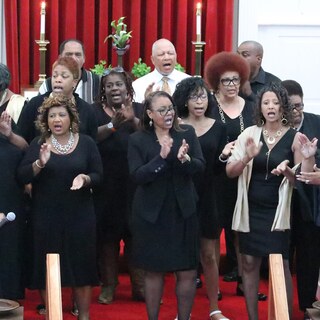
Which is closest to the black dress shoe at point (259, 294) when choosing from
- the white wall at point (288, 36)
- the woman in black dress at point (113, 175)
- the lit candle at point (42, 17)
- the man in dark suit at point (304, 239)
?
the man in dark suit at point (304, 239)

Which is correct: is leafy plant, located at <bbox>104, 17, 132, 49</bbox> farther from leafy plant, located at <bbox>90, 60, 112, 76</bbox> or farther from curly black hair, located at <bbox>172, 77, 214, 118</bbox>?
curly black hair, located at <bbox>172, 77, 214, 118</bbox>

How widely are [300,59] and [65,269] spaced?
4.70 meters

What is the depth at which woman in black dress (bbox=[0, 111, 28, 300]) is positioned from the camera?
6445 mm

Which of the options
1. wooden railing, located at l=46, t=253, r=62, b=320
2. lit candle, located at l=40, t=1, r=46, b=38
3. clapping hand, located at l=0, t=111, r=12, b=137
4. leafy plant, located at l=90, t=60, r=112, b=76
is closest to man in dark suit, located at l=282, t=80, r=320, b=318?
clapping hand, located at l=0, t=111, r=12, b=137

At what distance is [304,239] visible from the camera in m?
6.80

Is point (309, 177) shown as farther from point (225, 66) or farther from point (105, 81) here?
point (105, 81)

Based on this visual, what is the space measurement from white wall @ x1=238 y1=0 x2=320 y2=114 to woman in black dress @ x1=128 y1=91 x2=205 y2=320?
13.8ft

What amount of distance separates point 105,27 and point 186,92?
3830mm

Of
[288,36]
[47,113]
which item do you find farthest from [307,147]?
[288,36]

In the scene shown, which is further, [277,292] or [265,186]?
[265,186]

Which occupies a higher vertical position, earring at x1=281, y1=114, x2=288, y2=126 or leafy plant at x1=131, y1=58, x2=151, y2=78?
leafy plant at x1=131, y1=58, x2=151, y2=78

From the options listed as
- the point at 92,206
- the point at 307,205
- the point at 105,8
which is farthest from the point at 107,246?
the point at 105,8

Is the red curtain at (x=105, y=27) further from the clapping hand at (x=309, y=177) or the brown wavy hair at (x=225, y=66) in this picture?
the clapping hand at (x=309, y=177)

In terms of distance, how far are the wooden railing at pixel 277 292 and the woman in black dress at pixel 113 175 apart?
1652 millimetres
